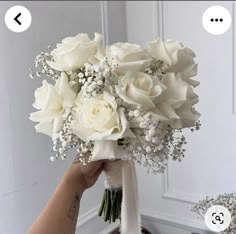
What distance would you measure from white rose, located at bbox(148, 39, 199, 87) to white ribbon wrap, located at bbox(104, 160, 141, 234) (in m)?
0.23

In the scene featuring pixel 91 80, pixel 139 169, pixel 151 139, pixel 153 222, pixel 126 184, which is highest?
pixel 91 80

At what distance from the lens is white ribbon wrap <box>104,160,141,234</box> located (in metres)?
0.87

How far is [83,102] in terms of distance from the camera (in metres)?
0.73

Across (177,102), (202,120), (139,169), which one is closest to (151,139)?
(177,102)

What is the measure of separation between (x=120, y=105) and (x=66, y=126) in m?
0.11

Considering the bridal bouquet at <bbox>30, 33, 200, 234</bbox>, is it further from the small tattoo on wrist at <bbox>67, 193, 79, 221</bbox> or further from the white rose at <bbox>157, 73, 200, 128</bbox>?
the small tattoo on wrist at <bbox>67, 193, 79, 221</bbox>

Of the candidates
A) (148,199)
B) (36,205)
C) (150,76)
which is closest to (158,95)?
(150,76)

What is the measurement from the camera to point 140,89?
28.3 inches

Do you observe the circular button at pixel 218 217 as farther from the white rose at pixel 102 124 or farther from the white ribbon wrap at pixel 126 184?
the white rose at pixel 102 124

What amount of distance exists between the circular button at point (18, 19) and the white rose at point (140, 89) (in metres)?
0.51

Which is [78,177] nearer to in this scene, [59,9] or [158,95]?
[158,95]

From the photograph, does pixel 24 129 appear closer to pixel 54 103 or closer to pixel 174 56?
pixel 54 103

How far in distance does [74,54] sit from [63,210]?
33 centimetres

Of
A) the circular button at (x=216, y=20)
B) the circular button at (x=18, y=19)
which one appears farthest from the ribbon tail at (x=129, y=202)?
the circular button at (x=216, y=20)
